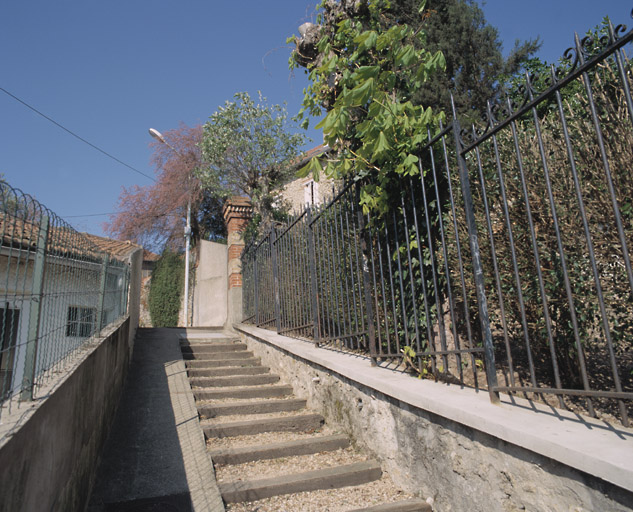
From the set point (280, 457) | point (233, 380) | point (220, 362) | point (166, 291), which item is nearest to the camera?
point (280, 457)

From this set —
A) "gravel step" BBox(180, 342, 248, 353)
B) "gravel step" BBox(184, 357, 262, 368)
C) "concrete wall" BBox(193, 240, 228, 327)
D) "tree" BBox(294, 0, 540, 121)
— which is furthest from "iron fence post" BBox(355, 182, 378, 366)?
"concrete wall" BBox(193, 240, 228, 327)

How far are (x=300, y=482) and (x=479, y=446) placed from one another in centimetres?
150

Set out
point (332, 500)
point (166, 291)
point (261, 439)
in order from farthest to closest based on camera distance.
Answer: point (166, 291), point (261, 439), point (332, 500)

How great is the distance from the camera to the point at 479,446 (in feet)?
7.14

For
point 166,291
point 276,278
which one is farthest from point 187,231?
point 276,278

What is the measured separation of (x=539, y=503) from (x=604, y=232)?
1.96 metres

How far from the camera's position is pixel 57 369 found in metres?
2.65

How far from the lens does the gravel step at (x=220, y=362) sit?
6280 mm

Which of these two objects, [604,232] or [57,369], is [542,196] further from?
[57,369]

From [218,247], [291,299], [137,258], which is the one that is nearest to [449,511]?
[291,299]

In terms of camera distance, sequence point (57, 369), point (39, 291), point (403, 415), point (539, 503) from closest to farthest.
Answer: point (539, 503), point (39, 291), point (57, 369), point (403, 415)

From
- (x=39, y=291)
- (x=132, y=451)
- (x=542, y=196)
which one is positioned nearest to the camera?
(x=39, y=291)

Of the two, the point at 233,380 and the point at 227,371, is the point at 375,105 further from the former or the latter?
the point at 227,371

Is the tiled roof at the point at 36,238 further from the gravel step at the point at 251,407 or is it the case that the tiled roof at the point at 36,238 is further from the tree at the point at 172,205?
the tree at the point at 172,205
